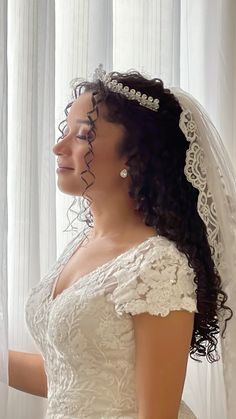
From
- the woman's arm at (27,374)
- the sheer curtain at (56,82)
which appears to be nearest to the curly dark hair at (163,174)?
the sheer curtain at (56,82)

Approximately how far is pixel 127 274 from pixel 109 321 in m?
0.07

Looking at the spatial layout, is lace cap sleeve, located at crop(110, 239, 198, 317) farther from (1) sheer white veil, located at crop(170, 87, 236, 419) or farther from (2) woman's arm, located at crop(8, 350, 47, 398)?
(2) woman's arm, located at crop(8, 350, 47, 398)

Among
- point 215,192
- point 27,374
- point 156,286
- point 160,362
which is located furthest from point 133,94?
point 27,374

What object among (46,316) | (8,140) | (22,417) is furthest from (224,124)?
(22,417)

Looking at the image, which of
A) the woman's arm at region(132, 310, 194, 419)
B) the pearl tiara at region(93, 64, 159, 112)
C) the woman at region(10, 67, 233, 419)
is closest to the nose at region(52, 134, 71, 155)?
the woman at region(10, 67, 233, 419)

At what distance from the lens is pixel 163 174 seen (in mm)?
1092

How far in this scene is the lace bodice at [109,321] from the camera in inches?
39.8

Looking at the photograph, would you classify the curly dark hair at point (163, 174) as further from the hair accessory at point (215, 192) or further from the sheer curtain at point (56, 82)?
the sheer curtain at point (56, 82)

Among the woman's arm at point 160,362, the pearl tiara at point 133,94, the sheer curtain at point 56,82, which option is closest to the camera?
the woman's arm at point 160,362

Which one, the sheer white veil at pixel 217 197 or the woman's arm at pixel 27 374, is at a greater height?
the sheer white veil at pixel 217 197

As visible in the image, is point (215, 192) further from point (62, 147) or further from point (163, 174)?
point (62, 147)

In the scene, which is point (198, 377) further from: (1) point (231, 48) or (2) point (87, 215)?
(1) point (231, 48)

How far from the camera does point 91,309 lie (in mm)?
1031

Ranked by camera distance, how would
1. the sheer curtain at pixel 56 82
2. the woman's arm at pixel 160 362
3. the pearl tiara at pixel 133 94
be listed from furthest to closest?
the sheer curtain at pixel 56 82 < the pearl tiara at pixel 133 94 < the woman's arm at pixel 160 362
